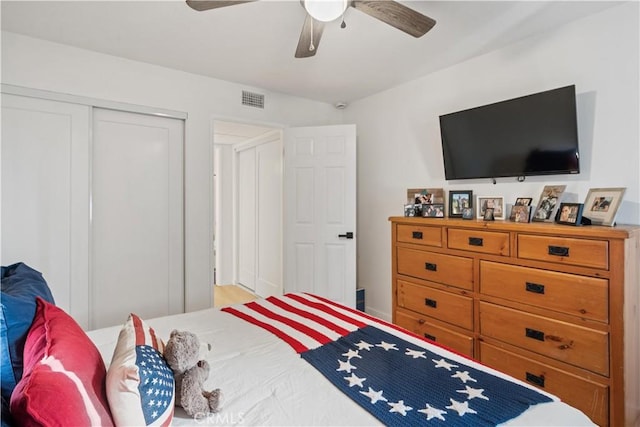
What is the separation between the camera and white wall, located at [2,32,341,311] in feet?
7.89

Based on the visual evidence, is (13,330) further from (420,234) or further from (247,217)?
(247,217)

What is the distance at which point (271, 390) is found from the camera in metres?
1.14

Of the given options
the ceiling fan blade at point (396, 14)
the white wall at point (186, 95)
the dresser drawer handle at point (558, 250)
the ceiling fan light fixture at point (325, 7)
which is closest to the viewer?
the ceiling fan light fixture at point (325, 7)

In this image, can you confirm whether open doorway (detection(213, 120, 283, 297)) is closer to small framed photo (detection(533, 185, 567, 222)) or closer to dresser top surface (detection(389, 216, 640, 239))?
dresser top surface (detection(389, 216, 640, 239))

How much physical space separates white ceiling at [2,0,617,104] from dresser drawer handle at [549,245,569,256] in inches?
57.4

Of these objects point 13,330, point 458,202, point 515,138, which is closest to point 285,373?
point 13,330

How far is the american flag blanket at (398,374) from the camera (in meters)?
1.00

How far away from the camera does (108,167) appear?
2.75 metres

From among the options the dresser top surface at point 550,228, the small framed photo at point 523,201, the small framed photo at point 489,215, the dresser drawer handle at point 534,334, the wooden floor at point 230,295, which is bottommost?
the wooden floor at point 230,295

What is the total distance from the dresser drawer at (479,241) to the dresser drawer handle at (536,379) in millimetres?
706

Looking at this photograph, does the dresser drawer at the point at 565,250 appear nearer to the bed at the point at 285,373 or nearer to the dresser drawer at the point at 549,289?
the dresser drawer at the point at 549,289

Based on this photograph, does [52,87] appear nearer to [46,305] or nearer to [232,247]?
[46,305]

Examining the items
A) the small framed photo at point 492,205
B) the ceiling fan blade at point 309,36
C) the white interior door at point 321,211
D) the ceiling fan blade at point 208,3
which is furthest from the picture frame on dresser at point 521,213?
the ceiling fan blade at point 208,3

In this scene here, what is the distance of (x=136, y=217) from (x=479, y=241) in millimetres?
2752
